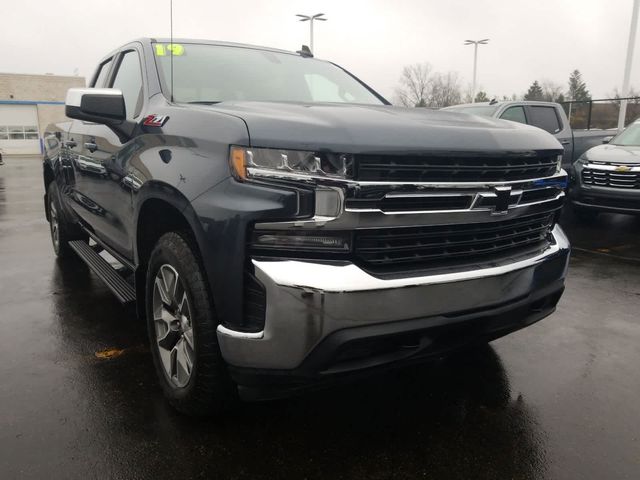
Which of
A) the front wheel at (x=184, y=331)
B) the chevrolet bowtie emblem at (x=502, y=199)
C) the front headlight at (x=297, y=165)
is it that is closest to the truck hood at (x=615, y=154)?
the chevrolet bowtie emblem at (x=502, y=199)

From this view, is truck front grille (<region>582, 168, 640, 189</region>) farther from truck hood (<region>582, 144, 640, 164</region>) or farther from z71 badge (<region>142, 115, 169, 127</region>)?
z71 badge (<region>142, 115, 169, 127</region>)

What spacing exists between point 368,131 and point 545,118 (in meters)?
8.28

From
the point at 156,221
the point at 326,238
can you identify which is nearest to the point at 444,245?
the point at 326,238

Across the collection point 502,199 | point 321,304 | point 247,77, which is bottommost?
point 321,304

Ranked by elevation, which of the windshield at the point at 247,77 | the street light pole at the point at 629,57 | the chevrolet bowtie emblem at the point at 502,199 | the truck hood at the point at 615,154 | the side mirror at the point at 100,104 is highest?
the street light pole at the point at 629,57

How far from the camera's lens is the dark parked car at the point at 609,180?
7426mm

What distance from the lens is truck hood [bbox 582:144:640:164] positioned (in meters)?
7.56

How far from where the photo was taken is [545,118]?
9.37 meters

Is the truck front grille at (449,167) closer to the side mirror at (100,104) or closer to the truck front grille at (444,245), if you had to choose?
the truck front grille at (444,245)

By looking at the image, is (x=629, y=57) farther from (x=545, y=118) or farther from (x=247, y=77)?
(x=247, y=77)

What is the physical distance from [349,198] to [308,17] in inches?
1129

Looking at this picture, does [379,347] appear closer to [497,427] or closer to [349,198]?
[349,198]

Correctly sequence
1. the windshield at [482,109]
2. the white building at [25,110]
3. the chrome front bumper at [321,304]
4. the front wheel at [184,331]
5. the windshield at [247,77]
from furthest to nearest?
the white building at [25,110] → the windshield at [482,109] → the windshield at [247,77] → the front wheel at [184,331] → the chrome front bumper at [321,304]

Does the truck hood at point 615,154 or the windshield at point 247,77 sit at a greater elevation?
the windshield at point 247,77
